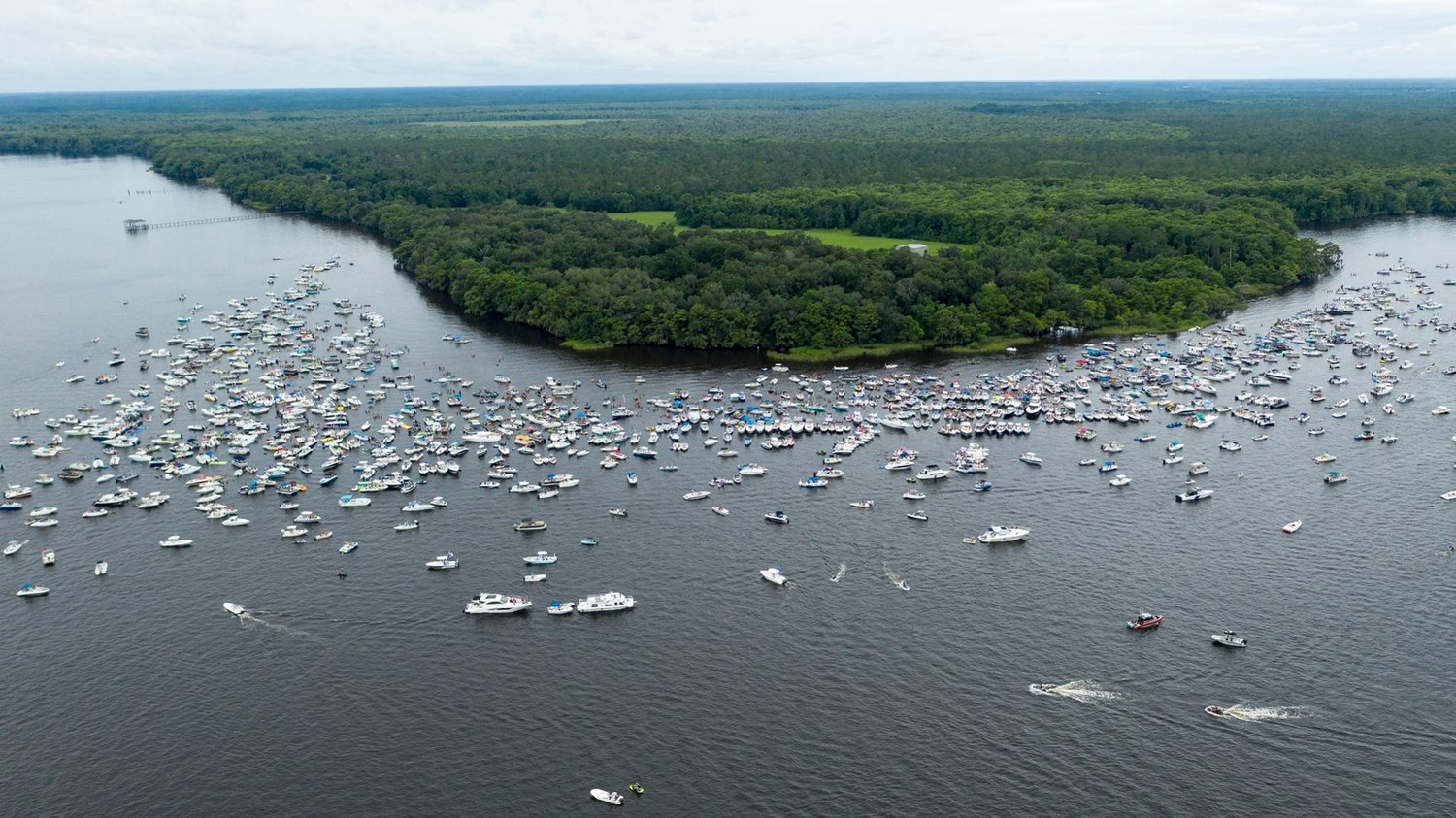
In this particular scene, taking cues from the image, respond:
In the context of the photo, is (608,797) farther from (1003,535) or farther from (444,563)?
(1003,535)

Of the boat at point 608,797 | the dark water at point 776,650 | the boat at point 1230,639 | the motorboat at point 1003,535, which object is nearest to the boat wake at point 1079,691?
the dark water at point 776,650

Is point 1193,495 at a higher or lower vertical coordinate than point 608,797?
higher

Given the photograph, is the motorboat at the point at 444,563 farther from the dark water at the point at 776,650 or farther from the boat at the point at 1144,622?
the boat at the point at 1144,622

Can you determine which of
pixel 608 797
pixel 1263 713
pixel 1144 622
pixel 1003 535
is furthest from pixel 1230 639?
pixel 608 797

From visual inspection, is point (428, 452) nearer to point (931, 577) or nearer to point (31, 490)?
point (31, 490)

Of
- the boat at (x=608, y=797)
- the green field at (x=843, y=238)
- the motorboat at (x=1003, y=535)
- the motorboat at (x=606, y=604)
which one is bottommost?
the boat at (x=608, y=797)

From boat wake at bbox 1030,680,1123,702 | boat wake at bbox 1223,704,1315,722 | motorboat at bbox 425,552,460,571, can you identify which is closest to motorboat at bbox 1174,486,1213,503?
boat wake at bbox 1223,704,1315,722
